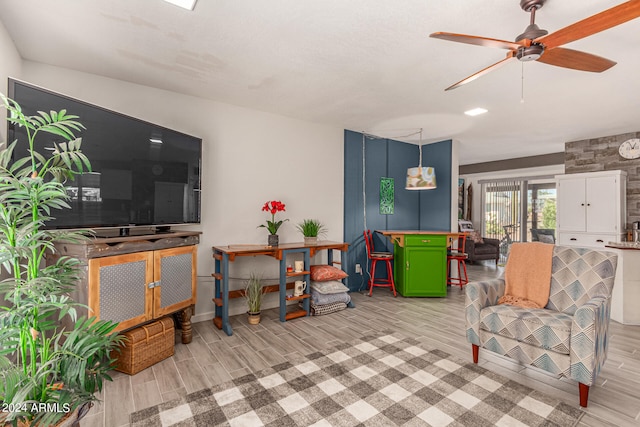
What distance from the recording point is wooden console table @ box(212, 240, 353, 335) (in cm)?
308

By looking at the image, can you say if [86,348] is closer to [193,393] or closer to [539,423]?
[193,393]

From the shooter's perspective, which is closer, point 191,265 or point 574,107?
point 191,265

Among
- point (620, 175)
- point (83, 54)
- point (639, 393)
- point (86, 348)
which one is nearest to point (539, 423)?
point (639, 393)

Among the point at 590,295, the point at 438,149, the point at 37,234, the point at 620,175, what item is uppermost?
the point at 438,149

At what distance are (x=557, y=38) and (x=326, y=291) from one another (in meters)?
3.01

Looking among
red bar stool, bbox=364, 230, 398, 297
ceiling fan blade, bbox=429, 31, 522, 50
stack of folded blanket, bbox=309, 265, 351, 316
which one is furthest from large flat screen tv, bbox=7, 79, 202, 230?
red bar stool, bbox=364, 230, 398, 297

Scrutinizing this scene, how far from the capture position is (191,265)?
2844mm

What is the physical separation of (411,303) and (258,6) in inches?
147

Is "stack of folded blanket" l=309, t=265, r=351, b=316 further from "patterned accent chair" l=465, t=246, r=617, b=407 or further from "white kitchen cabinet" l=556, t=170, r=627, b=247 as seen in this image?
"white kitchen cabinet" l=556, t=170, r=627, b=247

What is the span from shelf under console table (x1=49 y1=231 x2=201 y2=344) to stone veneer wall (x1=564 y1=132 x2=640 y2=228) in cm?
623

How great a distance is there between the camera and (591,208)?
4914mm

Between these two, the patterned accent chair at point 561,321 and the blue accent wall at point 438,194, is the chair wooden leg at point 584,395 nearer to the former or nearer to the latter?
the patterned accent chair at point 561,321

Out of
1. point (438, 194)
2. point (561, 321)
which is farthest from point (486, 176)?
point (561, 321)

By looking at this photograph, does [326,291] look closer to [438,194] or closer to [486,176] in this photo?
[438,194]
